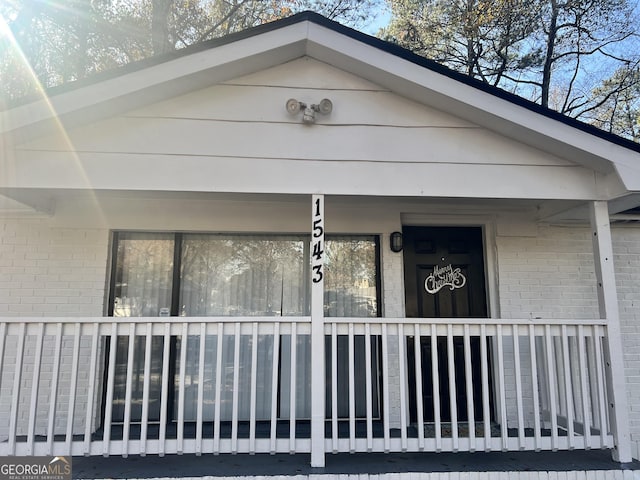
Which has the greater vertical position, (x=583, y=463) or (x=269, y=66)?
(x=269, y=66)

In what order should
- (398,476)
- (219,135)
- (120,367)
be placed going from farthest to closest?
(120,367) → (219,135) → (398,476)

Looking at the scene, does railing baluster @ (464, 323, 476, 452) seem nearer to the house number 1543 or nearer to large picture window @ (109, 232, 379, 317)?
the house number 1543

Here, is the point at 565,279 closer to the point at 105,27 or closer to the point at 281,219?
the point at 281,219

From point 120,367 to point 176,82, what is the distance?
2831 mm

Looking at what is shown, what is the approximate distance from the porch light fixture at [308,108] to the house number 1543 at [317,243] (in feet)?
2.07

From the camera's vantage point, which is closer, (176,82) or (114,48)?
(176,82)

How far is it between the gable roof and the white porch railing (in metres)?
1.38

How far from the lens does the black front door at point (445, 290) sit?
15.1 ft

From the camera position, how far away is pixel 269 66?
3566mm

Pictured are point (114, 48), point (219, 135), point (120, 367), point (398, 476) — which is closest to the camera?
point (398, 476)

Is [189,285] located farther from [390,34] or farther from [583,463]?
[390,34]

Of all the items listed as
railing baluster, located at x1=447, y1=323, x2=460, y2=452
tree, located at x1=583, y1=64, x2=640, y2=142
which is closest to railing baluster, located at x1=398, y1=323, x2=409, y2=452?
railing baluster, located at x1=447, y1=323, x2=460, y2=452

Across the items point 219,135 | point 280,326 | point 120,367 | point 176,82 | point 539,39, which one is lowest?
point 120,367

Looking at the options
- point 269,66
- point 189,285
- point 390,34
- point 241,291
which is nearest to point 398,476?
point 241,291
